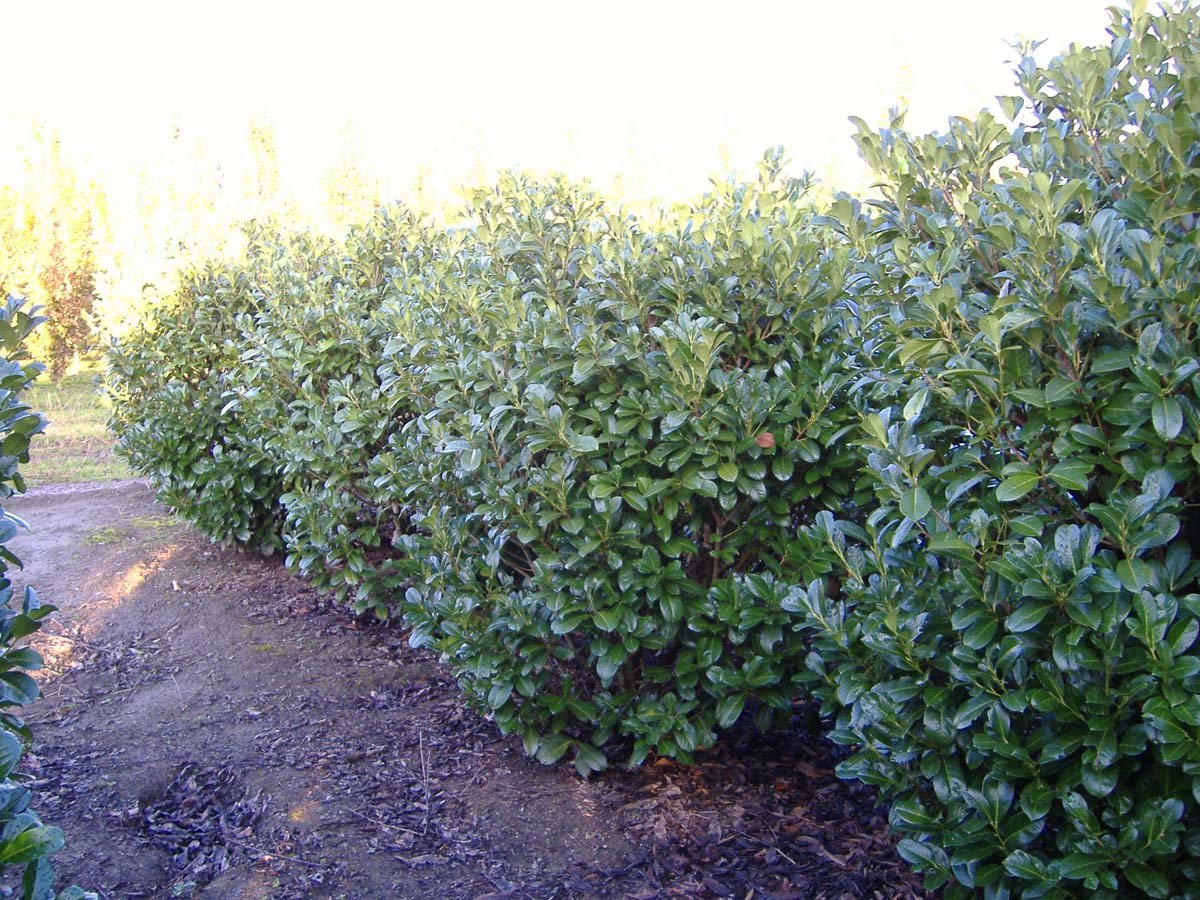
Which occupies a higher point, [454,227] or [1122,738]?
[454,227]

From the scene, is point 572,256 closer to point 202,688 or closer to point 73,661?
point 202,688

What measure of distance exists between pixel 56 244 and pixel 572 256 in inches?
558

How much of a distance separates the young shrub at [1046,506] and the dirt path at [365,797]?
0.81 metres

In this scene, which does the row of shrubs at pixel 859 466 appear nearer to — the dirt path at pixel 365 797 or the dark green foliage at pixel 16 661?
the dirt path at pixel 365 797

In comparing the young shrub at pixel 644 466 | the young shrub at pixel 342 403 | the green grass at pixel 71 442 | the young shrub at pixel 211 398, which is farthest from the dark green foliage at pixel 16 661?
the green grass at pixel 71 442

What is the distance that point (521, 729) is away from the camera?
12.3 feet

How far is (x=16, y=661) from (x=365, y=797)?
6.15ft

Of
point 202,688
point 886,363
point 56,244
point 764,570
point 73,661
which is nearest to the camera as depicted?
point 886,363

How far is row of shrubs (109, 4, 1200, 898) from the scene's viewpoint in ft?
7.16

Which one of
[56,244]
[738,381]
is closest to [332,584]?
[738,381]

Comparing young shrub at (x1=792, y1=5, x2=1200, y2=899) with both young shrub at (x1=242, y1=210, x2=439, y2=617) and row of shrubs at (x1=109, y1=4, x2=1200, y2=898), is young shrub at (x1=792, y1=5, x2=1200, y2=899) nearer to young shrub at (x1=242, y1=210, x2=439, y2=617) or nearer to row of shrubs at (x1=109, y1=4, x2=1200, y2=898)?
row of shrubs at (x1=109, y1=4, x2=1200, y2=898)

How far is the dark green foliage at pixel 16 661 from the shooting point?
5.19 feet

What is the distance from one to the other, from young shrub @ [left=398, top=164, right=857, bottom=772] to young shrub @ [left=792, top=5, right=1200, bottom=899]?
58 cm

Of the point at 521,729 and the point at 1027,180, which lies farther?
the point at 521,729
